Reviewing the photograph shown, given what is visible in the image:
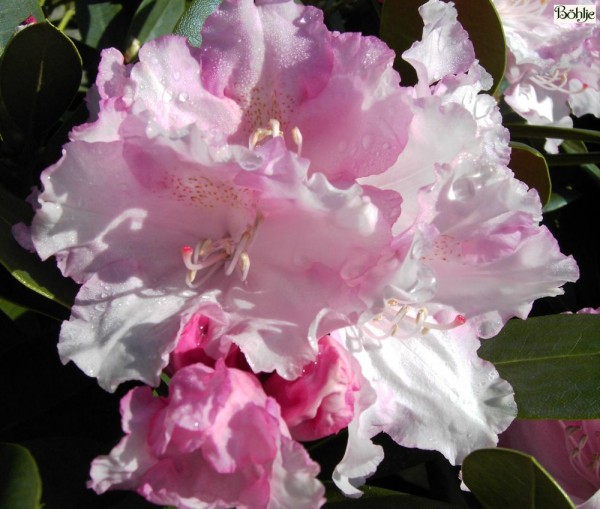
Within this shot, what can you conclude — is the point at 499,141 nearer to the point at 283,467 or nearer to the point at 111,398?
the point at 283,467

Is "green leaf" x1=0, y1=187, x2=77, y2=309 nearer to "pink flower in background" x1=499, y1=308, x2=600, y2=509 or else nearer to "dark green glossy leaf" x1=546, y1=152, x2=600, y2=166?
"pink flower in background" x1=499, y1=308, x2=600, y2=509

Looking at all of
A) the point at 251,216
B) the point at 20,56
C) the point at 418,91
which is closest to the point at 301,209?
the point at 251,216

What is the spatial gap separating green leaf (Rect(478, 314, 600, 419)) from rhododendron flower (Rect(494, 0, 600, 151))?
472mm

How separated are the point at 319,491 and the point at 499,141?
1.25ft

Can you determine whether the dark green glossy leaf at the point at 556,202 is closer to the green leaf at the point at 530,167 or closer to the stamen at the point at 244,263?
the green leaf at the point at 530,167

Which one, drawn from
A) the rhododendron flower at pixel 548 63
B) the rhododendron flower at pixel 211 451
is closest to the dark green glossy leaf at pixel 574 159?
the rhododendron flower at pixel 548 63

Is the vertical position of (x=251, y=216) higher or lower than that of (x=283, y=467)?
higher

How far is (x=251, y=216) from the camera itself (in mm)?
694

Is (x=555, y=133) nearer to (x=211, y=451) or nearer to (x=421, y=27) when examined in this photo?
(x=421, y=27)

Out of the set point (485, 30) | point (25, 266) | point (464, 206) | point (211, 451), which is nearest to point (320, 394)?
point (211, 451)

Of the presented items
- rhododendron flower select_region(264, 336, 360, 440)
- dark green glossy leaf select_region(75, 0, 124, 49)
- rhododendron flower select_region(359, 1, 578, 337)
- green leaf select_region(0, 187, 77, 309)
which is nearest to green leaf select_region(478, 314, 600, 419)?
rhododendron flower select_region(359, 1, 578, 337)

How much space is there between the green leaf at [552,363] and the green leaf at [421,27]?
36cm

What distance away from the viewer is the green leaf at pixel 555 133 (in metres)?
1.11

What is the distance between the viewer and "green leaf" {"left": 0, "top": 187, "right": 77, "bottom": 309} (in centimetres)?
71
